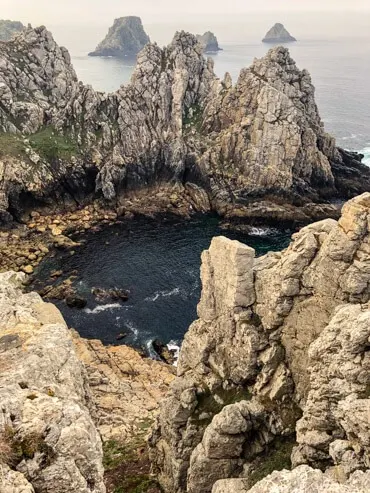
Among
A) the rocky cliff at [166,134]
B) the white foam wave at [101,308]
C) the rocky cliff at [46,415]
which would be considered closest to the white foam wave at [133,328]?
the white foam wave at [101,308]

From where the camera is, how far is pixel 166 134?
130m

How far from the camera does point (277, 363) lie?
34.3 m

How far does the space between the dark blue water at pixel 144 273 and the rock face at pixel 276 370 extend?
36.7 metres

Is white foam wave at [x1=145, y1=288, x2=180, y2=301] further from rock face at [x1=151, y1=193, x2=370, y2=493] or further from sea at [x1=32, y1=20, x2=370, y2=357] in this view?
rock face at [x1=151, y1=193, x2=370, y2=493]

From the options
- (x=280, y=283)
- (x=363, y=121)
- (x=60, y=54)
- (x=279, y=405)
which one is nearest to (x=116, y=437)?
(x=279, y=405)

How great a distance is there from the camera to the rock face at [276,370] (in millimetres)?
24891

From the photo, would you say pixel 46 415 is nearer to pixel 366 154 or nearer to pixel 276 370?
pixel 276 370

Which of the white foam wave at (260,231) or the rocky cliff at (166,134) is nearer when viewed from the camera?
the white foam wave at (260,231)

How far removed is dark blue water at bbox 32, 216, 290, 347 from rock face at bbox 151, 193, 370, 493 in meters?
36.7

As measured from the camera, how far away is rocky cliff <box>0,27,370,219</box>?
118 m

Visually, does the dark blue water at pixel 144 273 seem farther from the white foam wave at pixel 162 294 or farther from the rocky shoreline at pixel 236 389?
the rocky shoreline at pixel 236 389

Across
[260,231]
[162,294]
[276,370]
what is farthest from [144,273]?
[276,370]

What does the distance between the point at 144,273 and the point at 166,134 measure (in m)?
52.4

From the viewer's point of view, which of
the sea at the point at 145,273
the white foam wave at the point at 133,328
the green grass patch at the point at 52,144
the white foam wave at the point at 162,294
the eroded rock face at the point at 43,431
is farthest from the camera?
the green grass patch at the point at 52,144
